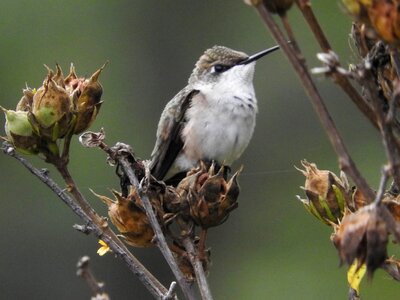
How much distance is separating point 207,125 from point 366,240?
3021 millimetres

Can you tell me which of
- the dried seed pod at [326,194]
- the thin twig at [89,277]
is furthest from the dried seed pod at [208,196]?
the thin twig at [89,277]

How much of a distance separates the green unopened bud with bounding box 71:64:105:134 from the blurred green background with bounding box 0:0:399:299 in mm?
11642

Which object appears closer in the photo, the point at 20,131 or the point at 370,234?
the point at 370,234

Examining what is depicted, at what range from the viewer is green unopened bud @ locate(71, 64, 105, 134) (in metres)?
2.72

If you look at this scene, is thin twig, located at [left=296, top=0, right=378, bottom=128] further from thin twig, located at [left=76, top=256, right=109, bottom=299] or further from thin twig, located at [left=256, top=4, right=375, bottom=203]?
thin twig, located at [left=76, top=256, right=109, bottom=299]

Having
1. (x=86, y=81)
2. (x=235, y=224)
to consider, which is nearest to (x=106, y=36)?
(x=235, y=224)

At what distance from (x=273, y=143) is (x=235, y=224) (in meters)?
1.32

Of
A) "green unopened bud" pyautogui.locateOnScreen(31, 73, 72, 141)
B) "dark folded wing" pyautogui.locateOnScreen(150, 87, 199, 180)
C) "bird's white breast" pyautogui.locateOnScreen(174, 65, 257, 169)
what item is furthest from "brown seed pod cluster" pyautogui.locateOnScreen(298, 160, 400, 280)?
"bird's white breast" pyautogui.locateOnScreen(174, 65, 257, 169)

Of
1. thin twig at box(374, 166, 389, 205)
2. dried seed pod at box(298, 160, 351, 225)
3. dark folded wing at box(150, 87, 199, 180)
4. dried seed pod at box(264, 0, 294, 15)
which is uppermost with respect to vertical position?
dried seed pod at box(264, 0, 294, 15)

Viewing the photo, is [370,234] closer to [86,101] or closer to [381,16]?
[381,16]

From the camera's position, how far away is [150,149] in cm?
1514

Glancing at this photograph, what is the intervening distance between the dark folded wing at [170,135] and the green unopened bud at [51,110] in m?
1.89

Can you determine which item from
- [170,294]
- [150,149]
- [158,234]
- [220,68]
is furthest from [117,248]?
[150,149]

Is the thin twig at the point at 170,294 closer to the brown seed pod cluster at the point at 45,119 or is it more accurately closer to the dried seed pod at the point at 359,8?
the brown seed pod cluster at the point at 45,119
